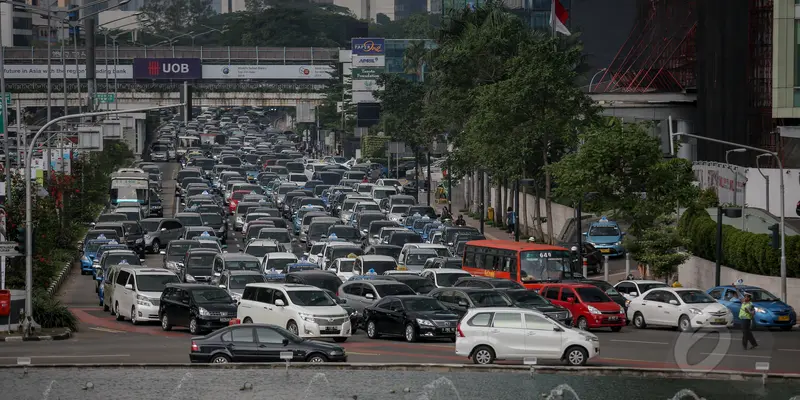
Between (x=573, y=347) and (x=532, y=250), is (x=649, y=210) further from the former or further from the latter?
(x=573, y=347)

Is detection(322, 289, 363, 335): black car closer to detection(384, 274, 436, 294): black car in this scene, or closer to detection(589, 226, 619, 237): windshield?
detection(384, 274, 436, 294): black car

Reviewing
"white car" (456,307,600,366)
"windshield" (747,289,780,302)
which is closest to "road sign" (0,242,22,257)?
"white car" (456,307,600,366)

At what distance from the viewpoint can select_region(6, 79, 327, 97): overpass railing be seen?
144m

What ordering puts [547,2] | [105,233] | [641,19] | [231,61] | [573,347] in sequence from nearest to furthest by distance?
1. [573,347]
2. [105,233]
3. [641,19]
4. [547,2]
5. [231,61]

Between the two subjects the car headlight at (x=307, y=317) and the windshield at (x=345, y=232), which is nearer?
the car headlight at (x=307, y=317)

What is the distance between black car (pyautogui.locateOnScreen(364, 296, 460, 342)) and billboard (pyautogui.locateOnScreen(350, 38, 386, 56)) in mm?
99247

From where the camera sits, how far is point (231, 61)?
158 meters

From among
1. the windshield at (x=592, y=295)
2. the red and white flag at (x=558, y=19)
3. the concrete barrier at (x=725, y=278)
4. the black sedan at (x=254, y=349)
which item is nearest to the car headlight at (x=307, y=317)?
the black sedan at (x=254, y=349)

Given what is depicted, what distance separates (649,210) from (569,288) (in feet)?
37.1

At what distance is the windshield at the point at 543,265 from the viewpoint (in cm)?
4562

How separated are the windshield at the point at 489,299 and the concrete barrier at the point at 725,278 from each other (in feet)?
39.9

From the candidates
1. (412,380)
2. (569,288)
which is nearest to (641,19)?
(569,288)

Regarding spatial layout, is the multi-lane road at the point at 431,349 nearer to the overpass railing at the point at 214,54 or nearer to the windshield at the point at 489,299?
the windshield at the point at 489,299

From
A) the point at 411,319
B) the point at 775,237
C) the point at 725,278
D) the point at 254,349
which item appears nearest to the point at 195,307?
the point at 411,319
